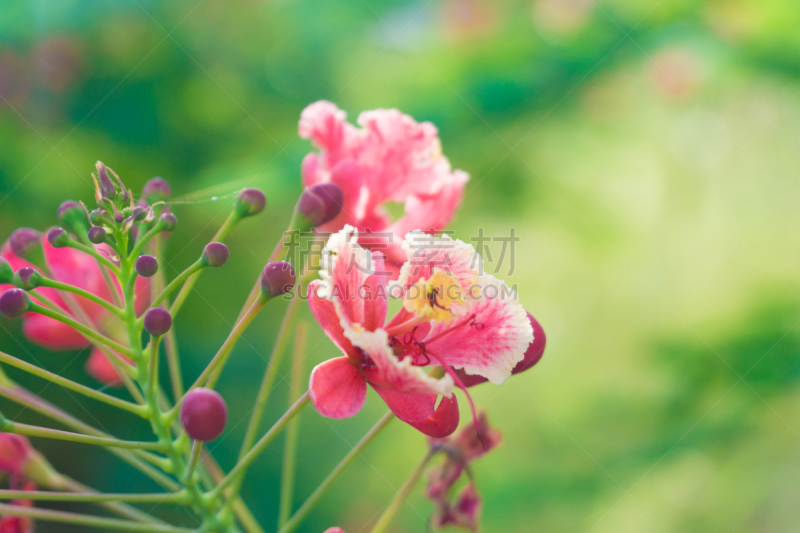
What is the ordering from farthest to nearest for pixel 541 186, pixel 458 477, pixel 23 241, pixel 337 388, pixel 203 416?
1. pixel 541 186
2. pixel 458 477
3. pixel 23 241
4. pixel 337 388
5. pixel 203 416

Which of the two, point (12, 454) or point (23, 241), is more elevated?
point (23, 241)

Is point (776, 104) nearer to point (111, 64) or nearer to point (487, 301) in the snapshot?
point (487, 301)

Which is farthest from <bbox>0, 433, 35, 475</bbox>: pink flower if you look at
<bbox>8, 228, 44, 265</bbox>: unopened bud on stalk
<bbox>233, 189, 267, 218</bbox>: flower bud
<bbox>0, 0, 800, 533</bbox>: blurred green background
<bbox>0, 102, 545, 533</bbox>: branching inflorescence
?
<bbox>0, 0, 800, 533</bbox>: blurred green background

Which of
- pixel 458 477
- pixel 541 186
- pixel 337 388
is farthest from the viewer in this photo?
pixel 541 186

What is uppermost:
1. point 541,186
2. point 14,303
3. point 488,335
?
point 14,303

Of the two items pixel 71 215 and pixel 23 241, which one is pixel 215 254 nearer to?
pixel 71 215

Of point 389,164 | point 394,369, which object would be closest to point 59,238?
point 394,369

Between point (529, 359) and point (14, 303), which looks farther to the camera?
point (529, 359)
